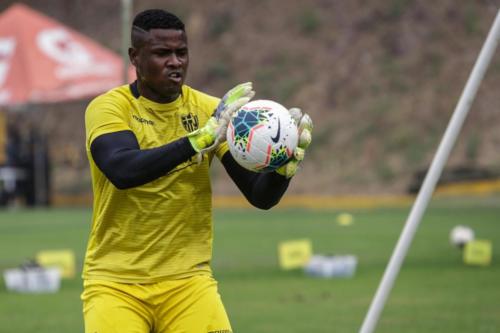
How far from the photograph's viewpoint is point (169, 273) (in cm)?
575

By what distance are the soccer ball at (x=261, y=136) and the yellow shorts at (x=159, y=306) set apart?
72 centimetres

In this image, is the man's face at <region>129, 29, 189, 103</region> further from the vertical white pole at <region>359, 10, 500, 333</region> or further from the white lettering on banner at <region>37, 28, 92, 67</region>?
the white lettering on banner at <region>37, 28, 92, 67</region>

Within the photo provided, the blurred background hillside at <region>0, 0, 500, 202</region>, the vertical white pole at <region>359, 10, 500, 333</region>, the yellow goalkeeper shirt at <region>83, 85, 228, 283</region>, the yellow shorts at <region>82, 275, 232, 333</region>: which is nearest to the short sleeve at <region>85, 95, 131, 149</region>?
the yellow goalkeeper shirt at <region>83, 85, 228, 283</region>

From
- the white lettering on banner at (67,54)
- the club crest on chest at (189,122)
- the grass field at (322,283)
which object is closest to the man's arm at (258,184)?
the club crest on chest at (189,122)

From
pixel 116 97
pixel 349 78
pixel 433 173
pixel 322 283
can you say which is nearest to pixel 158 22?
pixel 116 97

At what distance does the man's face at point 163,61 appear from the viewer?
18.6 ft

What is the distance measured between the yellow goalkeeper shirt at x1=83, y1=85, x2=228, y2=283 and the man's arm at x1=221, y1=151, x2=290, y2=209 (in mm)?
195

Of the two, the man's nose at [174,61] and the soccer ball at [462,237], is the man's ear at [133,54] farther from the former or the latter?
the soccer ball at [462,237]

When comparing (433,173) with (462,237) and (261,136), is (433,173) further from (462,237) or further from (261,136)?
(462,237)

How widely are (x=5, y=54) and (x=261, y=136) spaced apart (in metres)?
17.6

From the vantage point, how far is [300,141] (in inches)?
222

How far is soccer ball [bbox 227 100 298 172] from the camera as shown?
5.41 m

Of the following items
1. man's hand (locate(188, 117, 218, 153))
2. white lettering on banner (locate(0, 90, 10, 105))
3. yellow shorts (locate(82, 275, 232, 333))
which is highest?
man's hand (locate(188, 117, 218, 153))

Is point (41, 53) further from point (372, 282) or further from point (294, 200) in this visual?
point (294, 200)
